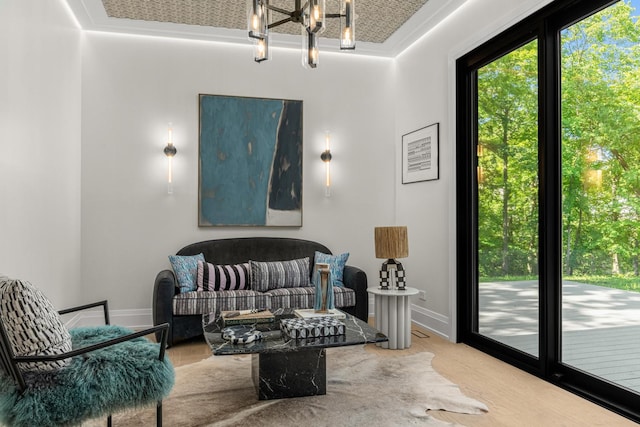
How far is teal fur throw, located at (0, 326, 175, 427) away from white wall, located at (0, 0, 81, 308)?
119cm

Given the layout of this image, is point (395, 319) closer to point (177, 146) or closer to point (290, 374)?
point (290, 374)

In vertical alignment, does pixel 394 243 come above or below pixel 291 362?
above

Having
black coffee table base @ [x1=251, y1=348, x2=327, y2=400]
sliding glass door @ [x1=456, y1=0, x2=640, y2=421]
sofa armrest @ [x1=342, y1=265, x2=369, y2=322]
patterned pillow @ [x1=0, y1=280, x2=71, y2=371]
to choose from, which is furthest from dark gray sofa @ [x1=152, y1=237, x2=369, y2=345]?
patterned pillow @ [x1=0, y1=280, x2=71, y2=371]

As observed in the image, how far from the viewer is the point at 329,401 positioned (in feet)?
8.80

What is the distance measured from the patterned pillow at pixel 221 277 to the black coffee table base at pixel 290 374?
4.94ft

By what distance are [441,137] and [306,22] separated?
84.0 inches

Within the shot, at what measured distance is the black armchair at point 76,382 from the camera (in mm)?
1662

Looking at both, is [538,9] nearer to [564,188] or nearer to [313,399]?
[564,188]

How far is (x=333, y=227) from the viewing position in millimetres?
5113

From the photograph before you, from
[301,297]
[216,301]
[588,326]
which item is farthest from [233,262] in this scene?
[588,326]

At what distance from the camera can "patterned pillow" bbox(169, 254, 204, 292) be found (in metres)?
4.09

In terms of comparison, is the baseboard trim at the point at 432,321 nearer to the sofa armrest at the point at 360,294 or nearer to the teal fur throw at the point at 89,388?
the sofa armrest at the point at 360,294

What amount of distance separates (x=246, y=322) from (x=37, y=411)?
1.39 metres

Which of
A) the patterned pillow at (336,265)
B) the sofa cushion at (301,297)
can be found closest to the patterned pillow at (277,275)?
the sofa cushion at (301,297)
